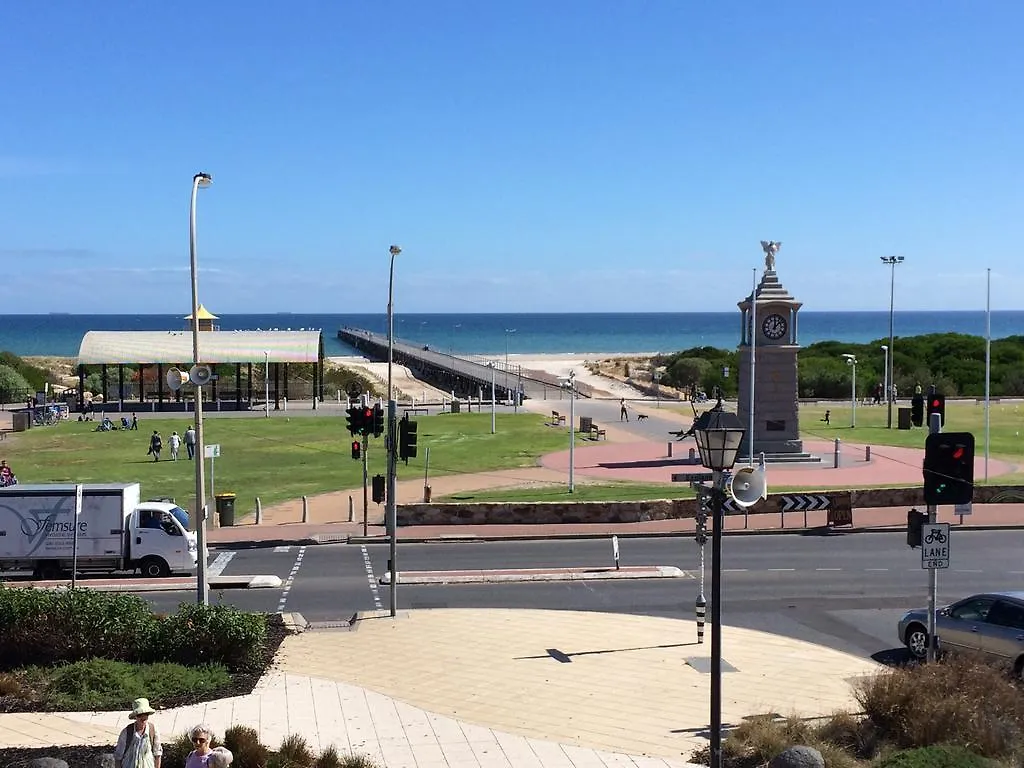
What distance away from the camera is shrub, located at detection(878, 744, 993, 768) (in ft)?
33.0

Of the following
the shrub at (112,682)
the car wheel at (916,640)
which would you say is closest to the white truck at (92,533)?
the shrub at (112,682)

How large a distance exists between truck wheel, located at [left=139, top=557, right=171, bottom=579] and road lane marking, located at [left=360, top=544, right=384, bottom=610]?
4.54 meters

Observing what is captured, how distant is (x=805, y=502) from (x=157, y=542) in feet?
55.6

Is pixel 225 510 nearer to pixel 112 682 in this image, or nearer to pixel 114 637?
pixel 114 637

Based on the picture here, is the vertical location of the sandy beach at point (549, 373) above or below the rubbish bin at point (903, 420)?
above

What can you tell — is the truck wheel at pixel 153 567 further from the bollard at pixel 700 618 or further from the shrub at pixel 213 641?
the bollard at pixel 700 618

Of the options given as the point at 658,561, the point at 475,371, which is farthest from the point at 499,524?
the point at 475,371

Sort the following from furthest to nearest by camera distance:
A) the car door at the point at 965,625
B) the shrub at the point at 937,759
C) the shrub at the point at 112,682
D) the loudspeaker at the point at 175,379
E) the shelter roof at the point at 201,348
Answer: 1. the shelter roof at the point at 201,348
2. the loudspeaker at the point at 175,379
3. the car door at the point at 965,625
4. the shrub at the point at 112,682
5. the shrub at the point at 937,759

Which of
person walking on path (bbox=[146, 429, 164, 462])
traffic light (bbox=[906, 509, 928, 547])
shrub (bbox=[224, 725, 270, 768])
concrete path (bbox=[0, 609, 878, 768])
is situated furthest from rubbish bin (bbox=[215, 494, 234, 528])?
traffic light (bbox=[906, 509, 928, 547])

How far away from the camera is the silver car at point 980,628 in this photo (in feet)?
50.5

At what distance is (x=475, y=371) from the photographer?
95375 millimetres

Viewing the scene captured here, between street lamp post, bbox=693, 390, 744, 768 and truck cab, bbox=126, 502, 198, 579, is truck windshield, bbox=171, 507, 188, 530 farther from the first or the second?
street lamp post, bbox=693, 390, 744, 768

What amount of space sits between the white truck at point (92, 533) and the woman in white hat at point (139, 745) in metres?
14.8

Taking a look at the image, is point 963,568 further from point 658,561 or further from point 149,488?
point 149,488
